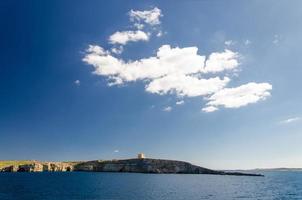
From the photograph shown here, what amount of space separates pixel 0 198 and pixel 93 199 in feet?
73.4

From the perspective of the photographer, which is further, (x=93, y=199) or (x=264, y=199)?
(x=264, y=199)

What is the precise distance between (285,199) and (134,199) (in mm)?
41417

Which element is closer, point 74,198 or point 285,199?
point 74,198

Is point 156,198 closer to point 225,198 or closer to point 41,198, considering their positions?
point 225,198

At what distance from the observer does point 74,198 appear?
78625mm

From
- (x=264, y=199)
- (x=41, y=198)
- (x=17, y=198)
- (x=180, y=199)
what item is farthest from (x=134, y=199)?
(x=264, y=199)

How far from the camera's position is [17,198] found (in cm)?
7731

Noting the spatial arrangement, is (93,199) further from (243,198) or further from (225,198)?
(243,198)

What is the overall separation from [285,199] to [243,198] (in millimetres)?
11320

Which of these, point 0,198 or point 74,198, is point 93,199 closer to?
point 74,198

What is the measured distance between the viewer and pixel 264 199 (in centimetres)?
8656

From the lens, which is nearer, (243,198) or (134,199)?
(134,199)

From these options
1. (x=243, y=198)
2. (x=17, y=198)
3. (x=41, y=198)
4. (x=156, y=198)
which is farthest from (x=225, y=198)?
(x=17, y=198)

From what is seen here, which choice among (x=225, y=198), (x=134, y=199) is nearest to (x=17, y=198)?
(x=134, y=199)
